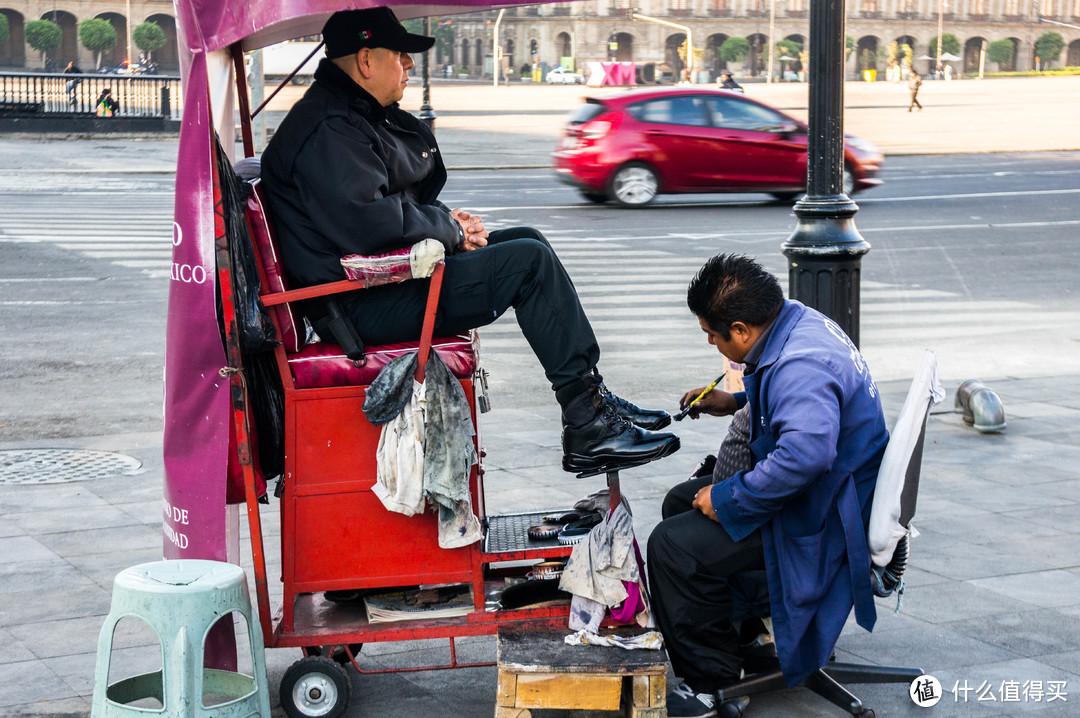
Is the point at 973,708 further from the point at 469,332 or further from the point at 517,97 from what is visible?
the point at 517,97

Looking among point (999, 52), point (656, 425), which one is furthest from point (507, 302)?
point (999, 52)

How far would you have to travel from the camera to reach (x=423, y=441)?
3.52m

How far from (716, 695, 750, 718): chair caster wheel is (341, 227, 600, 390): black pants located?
1.07m

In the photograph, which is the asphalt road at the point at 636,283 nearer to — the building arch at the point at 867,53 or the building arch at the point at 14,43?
the building arch at the point at 14,43

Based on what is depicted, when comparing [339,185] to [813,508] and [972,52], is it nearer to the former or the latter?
[813,508]

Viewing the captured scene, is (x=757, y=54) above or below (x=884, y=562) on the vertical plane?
above

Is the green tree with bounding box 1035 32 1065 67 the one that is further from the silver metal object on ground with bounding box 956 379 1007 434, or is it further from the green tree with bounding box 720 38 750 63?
the silver metal object on ground with bounding box 956 379 1007 434

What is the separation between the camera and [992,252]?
1374 cm

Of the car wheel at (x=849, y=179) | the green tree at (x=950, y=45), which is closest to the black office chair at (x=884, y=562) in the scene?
the car wheel at (x=849, y=179)

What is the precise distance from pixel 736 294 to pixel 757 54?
111 metres

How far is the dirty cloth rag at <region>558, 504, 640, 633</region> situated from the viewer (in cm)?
354

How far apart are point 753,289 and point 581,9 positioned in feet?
363

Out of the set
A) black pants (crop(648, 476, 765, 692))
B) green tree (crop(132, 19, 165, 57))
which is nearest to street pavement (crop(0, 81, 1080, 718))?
black pants (crop(648, 476, 765, 692))

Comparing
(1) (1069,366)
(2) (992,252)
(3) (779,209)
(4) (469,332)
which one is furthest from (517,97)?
(4) (469,332)
